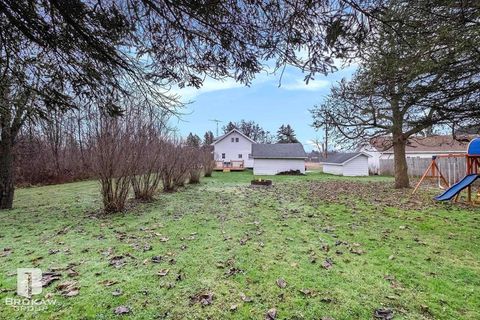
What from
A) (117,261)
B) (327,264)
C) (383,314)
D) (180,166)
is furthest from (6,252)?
(180,166)

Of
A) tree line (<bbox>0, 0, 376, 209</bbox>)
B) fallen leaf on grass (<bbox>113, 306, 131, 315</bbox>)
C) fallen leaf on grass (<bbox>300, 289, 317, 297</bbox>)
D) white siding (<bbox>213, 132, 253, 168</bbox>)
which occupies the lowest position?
fallen leaf on grass (<bbox>300, 289, 317, 297</bbox>)

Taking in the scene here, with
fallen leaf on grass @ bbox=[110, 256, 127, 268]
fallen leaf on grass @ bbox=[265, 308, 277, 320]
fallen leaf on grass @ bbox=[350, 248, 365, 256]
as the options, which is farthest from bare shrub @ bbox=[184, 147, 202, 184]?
fallen leaf on grass @ bbox=[265, 308, 277, 320]

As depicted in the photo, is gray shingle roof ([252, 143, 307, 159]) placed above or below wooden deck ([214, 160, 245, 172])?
above

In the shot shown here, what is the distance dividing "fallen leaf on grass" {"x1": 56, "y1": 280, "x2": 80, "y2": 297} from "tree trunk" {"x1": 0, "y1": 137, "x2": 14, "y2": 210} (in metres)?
8.83

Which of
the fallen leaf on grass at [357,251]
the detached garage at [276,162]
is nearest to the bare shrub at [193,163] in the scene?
the fallen leaf on grass at [357,251]

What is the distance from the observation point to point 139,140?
8.62 meters

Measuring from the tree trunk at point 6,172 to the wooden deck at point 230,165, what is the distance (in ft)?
74.5

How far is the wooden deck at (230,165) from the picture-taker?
32.5 meters

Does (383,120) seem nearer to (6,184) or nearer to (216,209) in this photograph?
(216,209)

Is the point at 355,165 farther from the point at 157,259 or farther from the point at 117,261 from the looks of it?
the point at 117,261

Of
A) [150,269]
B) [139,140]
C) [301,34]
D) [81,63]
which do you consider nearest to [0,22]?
[81,63]

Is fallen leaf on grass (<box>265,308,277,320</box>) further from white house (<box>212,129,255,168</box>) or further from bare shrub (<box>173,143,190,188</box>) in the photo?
white house (<box>212,129,255,168</box>)

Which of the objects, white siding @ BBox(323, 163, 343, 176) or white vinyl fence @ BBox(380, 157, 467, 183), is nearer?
white vinyl fence @ BBox(380, 157, 467, 183)

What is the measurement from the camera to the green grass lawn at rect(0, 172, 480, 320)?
2863 mm
